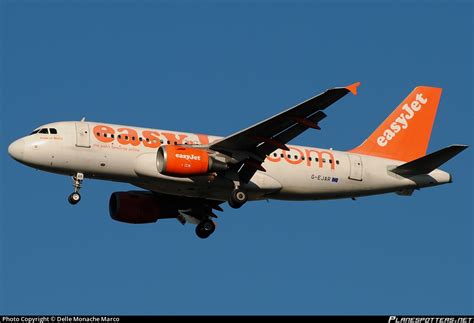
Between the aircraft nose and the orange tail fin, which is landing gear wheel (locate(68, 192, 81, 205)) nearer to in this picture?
the aircraft nose

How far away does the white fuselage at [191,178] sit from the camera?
49250mm

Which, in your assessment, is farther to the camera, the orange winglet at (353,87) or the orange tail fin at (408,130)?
the orange tail fin at (408,130)

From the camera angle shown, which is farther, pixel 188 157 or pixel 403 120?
pixel 403 120

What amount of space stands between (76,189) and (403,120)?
1787 cm

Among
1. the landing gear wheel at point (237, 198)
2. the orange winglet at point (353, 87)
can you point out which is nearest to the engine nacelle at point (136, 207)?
the landing gear wheel at point (237, 198)

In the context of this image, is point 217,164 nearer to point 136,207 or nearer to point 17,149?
point 136,207

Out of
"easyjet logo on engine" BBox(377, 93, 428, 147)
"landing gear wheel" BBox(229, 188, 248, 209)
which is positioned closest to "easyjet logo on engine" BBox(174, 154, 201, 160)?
"landing gear wheel" BBox(229, 188, 248, 209)

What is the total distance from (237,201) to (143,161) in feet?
15.4

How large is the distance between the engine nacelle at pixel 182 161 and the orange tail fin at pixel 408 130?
388 inches

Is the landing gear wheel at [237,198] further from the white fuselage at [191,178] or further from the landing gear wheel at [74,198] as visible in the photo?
the landing gear wheel at [74,198]

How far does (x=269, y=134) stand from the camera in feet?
162

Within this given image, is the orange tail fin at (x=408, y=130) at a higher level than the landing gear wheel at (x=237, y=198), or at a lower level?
higher

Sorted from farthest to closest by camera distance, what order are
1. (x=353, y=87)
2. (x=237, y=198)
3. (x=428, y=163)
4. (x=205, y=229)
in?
(x=205, y=229)
(x=428, y=163)
(x=237, y=198)
(x=353, y=87)

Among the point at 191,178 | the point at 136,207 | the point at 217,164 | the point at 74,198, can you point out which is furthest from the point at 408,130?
the point at 74,198
